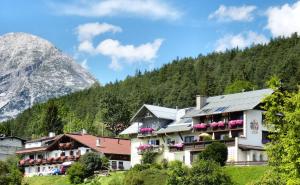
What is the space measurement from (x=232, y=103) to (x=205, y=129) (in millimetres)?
4545

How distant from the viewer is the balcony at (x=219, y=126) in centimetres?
7318

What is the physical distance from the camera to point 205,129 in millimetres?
76812

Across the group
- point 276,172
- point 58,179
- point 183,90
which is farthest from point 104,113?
point 276,172

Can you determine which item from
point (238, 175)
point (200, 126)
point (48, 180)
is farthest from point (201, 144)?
point (48, 180)

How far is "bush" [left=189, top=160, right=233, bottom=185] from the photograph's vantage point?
176ft

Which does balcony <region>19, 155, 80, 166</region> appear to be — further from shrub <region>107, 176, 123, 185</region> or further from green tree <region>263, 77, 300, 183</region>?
green tree <region>263, 77, 300, 183</region>

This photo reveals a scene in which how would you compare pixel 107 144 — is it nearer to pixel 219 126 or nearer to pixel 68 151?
pixel 68 151

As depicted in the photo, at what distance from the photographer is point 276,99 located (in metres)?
38.0

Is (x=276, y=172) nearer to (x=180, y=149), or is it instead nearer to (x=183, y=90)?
(x=180, y=149)

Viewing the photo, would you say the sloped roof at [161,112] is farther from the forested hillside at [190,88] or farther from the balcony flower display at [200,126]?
the forested hillside at [190,88]

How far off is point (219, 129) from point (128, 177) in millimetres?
14477

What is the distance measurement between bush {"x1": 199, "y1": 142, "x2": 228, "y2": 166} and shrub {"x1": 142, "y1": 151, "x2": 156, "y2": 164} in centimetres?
1452

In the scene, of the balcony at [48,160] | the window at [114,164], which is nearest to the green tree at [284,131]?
the window at [114,164]

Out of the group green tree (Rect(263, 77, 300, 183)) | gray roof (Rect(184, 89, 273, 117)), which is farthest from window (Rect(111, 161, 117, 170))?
green tree (Rect(263, 77, 300, 183))
